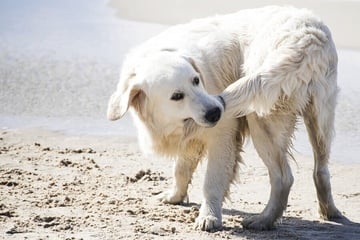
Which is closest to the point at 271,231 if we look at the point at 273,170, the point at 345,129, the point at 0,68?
the point at 273,170

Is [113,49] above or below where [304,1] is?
below

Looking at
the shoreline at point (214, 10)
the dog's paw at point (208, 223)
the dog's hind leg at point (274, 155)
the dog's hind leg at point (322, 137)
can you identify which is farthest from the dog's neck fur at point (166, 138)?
the shoreline at point (214, 10)

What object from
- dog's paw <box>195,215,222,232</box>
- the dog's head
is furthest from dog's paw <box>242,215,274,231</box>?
the dog's head

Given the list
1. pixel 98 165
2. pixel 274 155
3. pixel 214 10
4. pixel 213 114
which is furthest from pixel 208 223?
pixel 214 10

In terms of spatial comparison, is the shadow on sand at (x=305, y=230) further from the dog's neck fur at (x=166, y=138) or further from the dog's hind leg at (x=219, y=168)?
the dog's neck fur at (x=166, y=138)

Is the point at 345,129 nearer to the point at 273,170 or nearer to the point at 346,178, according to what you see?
the point at 346,178

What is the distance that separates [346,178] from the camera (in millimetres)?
7668

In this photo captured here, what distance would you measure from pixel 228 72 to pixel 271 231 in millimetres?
1300

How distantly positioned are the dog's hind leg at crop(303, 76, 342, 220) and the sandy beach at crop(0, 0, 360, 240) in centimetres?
15

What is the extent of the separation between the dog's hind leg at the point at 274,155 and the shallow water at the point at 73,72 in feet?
7.14

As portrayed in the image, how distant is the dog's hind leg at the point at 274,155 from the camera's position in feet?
20.3

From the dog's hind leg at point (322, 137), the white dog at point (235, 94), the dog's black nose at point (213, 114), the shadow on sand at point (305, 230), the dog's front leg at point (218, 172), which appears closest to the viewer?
the dog's black nose at point (213, 114)

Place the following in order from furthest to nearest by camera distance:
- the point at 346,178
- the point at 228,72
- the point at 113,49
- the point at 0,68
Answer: the point at 113,49 < the point at 0,68 < the point at 346,178 < the point at 228,72

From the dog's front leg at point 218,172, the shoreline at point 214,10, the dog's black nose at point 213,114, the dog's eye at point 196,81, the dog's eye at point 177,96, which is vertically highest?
the shoreline at point 214,10
